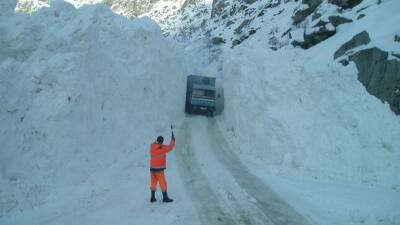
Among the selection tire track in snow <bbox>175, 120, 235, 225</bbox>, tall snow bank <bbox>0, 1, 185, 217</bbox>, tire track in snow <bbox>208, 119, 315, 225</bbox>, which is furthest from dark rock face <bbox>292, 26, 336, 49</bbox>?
tall snow bank <bbox>0, 1, 185, 217</bbox>

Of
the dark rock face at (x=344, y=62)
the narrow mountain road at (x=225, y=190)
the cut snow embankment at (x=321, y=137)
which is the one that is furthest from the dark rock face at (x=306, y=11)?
the narrow mountain road at (x=225, y=190)

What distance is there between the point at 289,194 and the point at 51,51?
9.26m

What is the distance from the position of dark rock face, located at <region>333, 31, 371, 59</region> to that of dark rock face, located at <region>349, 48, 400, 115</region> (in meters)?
0.92

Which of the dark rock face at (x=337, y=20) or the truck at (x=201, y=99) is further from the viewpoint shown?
the truck at (x=201, y=99)

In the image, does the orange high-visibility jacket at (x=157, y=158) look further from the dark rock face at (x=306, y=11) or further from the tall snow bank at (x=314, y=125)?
the dark rock face at (x=306, y=11)

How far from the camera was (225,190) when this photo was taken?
10984 millimetres

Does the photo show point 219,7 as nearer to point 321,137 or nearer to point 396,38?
point 396,38

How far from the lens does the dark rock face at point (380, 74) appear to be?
1250 centimetres

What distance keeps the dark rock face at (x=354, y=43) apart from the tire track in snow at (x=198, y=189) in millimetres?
7422

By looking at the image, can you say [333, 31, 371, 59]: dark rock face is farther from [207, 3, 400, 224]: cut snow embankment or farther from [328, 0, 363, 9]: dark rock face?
[328, 0, 363, 9]: dark rock face

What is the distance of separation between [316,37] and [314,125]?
6983mm

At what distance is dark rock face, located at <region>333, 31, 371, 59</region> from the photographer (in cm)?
1507

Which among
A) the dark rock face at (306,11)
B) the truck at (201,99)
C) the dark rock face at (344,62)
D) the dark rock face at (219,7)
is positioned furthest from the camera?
the dark rock face at (219,7)

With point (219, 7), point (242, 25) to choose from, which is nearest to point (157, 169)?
point (242, 25)
